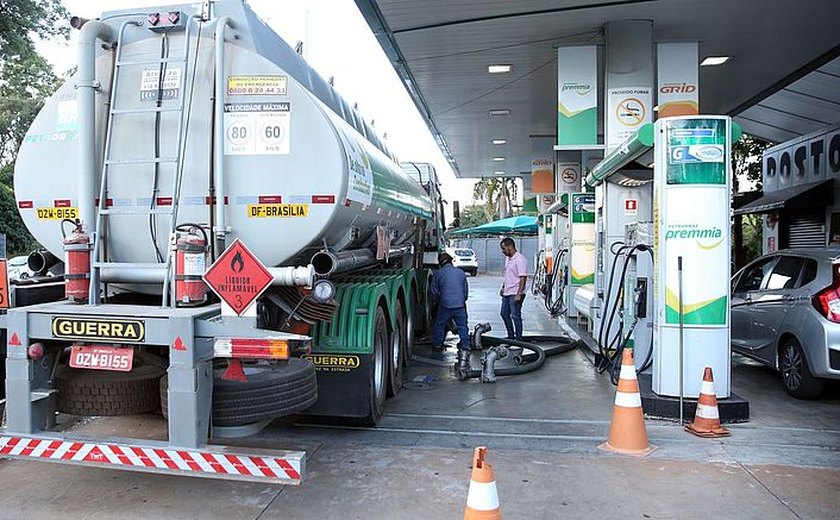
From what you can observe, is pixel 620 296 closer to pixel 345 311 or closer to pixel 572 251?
pixel 345 311

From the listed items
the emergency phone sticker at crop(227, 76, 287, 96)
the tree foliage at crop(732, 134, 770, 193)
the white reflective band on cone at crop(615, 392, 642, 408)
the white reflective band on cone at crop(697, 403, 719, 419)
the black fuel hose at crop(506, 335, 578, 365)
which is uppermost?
the tree foliage at crop(732, 134, 770, 193)

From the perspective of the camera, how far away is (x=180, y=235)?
448cm

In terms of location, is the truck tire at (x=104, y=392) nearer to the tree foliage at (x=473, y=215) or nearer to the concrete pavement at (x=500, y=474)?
the concrete pavement at (x=500, y=474)

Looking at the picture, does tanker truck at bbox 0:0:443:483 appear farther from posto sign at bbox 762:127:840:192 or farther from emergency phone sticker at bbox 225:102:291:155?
posto sign at bbox 762:127:840:192

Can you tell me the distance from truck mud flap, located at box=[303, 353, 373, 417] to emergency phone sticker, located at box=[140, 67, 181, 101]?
2283 mm

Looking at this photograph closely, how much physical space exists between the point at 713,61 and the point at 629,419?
29.4 feet

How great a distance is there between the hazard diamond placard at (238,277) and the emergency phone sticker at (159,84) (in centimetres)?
142

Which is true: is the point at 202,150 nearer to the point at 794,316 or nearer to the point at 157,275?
the point at 157,275

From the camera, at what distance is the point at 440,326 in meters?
10.1

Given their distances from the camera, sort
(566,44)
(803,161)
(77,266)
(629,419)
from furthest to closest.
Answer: (803,161) → (566,44) → (629,419) → (77,266)

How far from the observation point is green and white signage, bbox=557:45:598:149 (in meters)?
10.8

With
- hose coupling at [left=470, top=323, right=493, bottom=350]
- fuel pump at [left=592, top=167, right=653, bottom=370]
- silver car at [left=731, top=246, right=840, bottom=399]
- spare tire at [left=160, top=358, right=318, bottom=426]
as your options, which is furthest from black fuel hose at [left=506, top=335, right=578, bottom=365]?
spare tire at [left=160, top=358, right=318, bottom=426]

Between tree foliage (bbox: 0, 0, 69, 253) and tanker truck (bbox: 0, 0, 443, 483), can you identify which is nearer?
tanker truck (bbox: 0, 0, 443, 483)

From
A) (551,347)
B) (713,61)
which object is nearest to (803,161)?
(713,61)
